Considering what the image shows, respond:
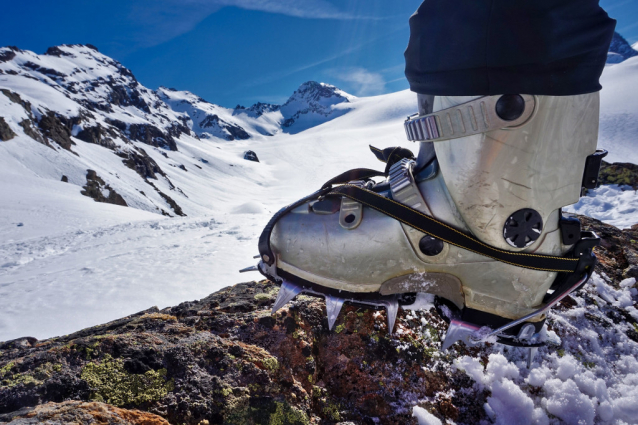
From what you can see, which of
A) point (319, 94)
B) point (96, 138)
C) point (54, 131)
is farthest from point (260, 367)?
point (319, 94)

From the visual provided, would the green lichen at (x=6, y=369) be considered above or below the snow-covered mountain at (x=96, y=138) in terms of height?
below

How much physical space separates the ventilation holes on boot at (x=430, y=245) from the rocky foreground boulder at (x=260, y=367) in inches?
13.0

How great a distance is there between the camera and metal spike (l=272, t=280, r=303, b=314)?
108cm

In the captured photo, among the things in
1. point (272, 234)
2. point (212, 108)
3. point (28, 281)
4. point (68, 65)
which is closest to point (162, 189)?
point (28, 281)

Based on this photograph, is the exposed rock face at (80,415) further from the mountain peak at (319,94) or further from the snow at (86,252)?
the mountain peak at (319,94)

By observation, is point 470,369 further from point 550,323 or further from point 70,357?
point 70,357

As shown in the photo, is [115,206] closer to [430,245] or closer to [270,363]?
[270,363]

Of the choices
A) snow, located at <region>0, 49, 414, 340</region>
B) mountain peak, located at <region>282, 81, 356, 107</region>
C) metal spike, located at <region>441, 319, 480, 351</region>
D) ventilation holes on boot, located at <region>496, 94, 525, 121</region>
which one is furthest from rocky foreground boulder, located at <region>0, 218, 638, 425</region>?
mountain peak, located at <region>282, 81, 356, 107</region>

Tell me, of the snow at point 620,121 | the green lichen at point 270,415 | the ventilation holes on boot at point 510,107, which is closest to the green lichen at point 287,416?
the green lichen at point 270,415

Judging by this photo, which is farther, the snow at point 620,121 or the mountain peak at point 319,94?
the mountain peak at point 319,94

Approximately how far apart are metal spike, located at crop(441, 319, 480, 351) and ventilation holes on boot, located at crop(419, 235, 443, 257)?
228mm

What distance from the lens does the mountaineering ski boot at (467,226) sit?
0.88 m

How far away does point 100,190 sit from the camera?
17547 mm

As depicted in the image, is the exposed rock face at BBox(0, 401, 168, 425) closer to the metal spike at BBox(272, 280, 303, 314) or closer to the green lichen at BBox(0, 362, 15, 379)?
the green lichen at BBox(0, 362, 15, 379)
